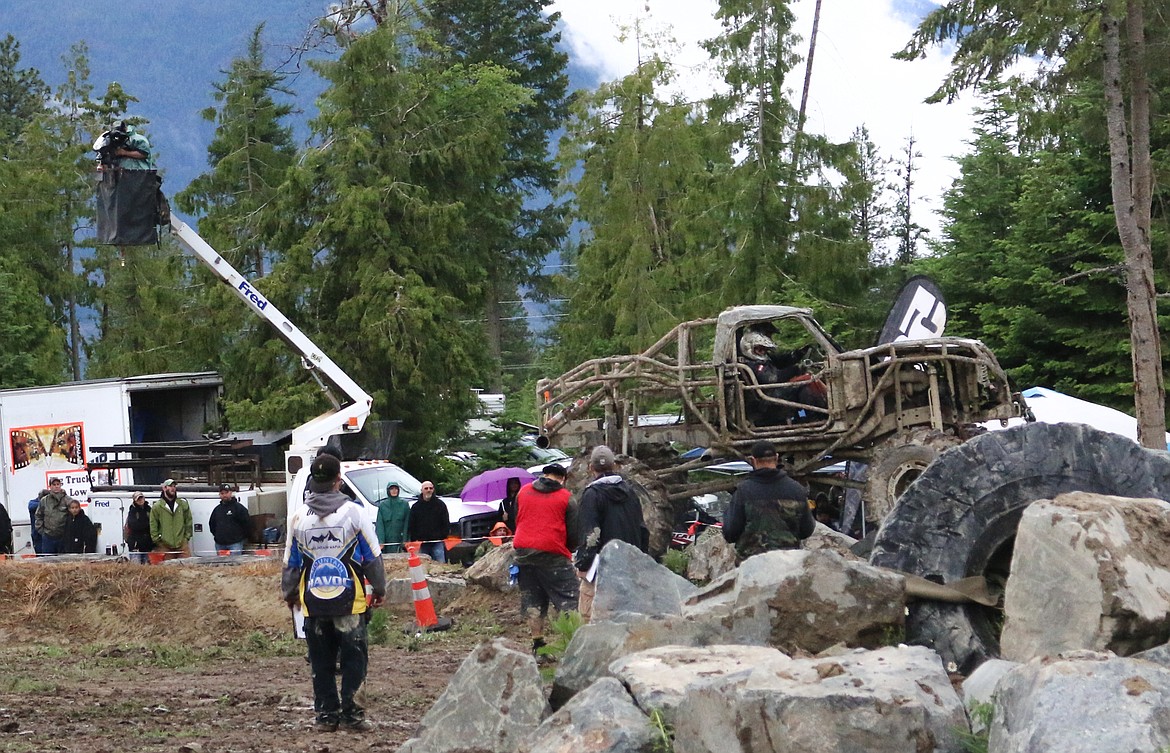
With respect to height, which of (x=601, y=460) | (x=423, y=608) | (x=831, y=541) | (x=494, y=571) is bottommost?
(x=423, y=608)

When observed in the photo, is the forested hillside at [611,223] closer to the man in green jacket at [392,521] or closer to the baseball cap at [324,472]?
the man in green jacket at [392,521]

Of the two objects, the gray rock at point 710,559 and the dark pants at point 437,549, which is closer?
the gray rock at point 710,559

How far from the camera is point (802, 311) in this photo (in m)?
15.6

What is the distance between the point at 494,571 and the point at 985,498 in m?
8.65

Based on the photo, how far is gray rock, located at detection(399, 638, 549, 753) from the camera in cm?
618

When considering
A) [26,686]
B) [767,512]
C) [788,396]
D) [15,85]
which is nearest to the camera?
[767,512]

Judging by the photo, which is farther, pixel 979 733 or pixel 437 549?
pixel 437 549

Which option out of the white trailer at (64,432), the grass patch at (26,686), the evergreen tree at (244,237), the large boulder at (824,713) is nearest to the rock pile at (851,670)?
the large boulder at (824,713)

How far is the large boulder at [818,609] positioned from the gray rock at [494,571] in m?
8.28

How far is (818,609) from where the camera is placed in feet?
21.0

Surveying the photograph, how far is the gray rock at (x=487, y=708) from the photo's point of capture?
6.18 m

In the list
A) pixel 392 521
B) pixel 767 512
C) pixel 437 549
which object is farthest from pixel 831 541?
pixel 392 521

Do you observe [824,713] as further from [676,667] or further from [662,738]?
[676,667]

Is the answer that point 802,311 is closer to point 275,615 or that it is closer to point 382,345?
point 275,615
